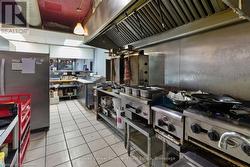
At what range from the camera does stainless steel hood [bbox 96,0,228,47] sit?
151cm

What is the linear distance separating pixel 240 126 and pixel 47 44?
659 cm

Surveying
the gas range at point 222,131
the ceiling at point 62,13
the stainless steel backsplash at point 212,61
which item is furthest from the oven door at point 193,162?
the ceiling at point 62,13

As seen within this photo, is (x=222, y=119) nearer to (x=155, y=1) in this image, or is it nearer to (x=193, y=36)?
(x=193, y=36)

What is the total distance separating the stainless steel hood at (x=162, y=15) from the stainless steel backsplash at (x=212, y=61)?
22 cm

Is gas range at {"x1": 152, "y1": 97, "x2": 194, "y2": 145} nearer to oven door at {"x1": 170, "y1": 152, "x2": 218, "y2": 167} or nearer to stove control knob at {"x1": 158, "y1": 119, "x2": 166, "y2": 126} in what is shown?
stove control knob at {"x1": 158, "y1": 119, "x2": 166, "y2": 126}

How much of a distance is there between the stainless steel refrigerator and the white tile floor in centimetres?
37

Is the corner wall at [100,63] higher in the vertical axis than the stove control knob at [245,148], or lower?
higher

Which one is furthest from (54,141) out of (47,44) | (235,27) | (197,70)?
(47,44)

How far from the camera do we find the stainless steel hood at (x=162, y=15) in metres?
1.51

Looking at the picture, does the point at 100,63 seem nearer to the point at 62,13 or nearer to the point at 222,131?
the point at 62,13

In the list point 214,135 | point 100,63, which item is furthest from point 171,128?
point 100,63

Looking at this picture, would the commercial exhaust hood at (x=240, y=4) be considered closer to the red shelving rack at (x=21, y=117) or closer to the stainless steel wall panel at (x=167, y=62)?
the stainless steel wall panel at (x=167, y=62)

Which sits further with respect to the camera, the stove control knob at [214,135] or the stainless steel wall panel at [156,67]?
the stainless steel wall panel at [156,67]

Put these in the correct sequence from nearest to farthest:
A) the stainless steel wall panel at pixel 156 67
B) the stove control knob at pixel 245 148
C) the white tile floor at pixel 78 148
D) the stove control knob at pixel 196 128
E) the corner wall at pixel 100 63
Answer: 1. the stove control knob at pixel 245 148
2. the stove control knob at pixel 196 128
3. the white tile floor at pixel 78 148
4. the stainless steel wall panel at pixel 156 67
5. the corner wall at pixel 100 63
